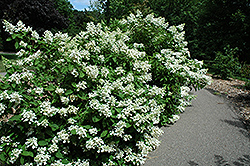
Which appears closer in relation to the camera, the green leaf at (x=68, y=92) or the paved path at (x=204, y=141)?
the green leaf at (x=68, y=92)

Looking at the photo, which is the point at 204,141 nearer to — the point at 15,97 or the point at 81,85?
the point at 81,85

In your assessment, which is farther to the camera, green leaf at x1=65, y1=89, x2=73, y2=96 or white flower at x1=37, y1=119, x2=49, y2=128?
green leaf at x1=65, y1=89, x2=73, y2=96

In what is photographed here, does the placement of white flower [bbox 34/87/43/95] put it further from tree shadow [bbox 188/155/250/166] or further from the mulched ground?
the mulched ground

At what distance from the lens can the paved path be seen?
297cm

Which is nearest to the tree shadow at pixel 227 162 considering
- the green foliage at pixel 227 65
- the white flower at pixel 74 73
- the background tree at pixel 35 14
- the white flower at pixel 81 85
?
the white flower at pixel 81 85

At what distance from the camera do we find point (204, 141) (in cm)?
352

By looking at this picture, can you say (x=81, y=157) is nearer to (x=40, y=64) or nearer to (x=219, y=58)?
(x=40, y=64)

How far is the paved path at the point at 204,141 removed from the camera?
297cm

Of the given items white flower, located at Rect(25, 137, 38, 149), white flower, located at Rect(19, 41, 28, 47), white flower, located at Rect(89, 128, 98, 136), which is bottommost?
white flower, located at Rect(25, 137, 38, 149)

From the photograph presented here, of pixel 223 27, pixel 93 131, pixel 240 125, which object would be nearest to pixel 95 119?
pixel 93 131

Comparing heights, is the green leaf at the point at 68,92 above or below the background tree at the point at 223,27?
below

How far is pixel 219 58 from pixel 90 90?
7359mm

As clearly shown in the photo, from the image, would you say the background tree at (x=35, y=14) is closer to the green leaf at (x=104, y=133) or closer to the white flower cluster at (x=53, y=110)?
the white flower cluster at (x=53, y=110)

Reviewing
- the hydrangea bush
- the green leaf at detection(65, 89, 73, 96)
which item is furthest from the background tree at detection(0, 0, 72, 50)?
the green leaf at detection(65, 89, 73, 96)
